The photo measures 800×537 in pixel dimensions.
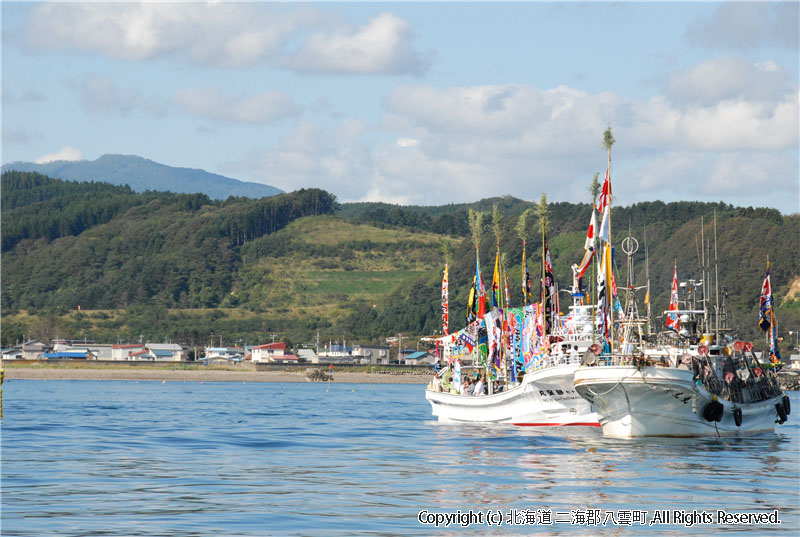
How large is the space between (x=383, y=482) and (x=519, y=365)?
3184 cm

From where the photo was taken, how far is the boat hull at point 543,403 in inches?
2375

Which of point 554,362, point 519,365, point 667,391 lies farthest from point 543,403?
point 667,391

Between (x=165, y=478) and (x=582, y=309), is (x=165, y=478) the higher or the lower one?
the lower one

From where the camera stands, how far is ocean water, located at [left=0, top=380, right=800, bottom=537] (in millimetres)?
27047

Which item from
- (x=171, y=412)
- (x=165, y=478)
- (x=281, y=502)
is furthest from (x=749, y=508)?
(x=171, y=412)

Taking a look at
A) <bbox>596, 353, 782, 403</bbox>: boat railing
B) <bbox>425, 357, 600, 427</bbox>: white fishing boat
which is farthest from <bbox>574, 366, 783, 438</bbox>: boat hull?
<bbox>425, 357, 600, 427</bbox>: white fishing boat

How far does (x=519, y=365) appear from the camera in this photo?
66188 mm

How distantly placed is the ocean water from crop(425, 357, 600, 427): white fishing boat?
1589mm

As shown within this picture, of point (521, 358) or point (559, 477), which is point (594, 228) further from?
point (559, 477)

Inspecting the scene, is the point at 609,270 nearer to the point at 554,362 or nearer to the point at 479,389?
the point at 554,362

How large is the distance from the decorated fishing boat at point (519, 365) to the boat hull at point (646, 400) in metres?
8.01

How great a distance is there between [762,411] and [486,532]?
3624cm

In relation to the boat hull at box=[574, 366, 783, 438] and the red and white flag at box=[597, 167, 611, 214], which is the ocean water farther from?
the red and white flag at box=[597, 167, 611, 214]

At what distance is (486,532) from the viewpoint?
85.8 ft
